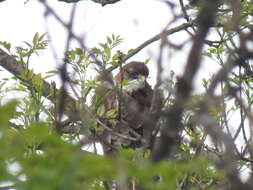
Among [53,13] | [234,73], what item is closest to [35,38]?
[234,73]

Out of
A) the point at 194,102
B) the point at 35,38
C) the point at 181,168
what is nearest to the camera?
the point at 181,168

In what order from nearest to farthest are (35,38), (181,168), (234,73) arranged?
(181,168)
(35,38)
(234,73)

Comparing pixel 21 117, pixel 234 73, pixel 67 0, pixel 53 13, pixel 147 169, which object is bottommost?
pixel 147 169

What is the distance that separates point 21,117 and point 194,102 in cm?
238

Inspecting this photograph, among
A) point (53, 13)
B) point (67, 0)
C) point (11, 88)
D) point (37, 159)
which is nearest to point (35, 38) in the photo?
point (11, 88)

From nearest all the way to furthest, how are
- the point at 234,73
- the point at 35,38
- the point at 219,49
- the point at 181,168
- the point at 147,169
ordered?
the point at 147,169, the point at 181,168, the point at 35,38, the point at 234,73, the point at 219,49

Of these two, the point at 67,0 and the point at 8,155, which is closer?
the point at 8,155

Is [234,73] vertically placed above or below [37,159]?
above

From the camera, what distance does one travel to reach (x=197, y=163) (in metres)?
1.79

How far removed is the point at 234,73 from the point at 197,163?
11.5 feet

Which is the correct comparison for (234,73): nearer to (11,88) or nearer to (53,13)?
(11,88)

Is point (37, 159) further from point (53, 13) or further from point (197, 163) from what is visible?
point (53, 13)

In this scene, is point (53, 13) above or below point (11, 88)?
below

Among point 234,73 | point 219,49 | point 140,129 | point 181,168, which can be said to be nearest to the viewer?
point 181,168
